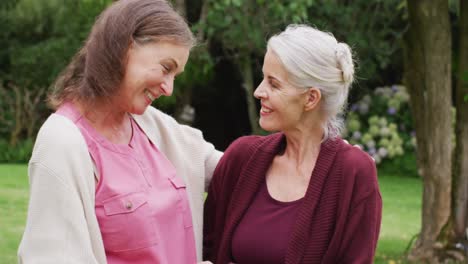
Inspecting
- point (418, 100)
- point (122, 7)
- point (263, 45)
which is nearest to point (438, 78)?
point (418, 100)

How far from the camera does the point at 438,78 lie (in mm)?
5777

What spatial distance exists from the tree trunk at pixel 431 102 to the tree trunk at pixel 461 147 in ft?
0.33

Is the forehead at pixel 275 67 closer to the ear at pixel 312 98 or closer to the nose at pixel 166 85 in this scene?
the ear at pixel 312 98

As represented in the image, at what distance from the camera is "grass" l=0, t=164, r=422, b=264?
6.66 meters

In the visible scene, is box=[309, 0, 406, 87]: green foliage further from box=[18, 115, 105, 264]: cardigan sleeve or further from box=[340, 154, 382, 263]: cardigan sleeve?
box=[18, 115, 105, 264]: cardigan sleeve

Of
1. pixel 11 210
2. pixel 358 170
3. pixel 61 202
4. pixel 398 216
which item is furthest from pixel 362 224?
pixel 398 216

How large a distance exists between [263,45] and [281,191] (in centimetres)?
1008

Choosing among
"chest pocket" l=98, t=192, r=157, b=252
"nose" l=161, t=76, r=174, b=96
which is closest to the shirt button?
"chest pocket" l=98, t=192, r=157, b=252

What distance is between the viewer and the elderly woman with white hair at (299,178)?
284 cm

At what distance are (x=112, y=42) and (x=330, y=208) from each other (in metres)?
0.91

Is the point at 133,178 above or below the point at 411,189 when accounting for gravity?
above

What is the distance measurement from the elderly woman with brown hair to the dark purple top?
23 cm

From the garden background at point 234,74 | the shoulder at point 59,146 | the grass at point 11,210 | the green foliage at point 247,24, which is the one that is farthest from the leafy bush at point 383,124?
the shoulder at point 59,146

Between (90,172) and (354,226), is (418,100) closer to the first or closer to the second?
(354,226)
